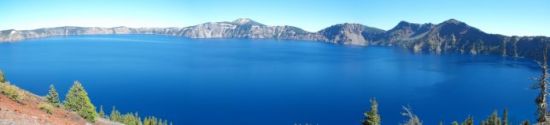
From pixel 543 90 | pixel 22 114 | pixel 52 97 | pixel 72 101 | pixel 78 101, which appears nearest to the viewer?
pixel 543 90

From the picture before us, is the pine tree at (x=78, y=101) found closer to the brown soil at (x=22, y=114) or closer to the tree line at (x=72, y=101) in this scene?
the tree line at (x=72, y=101)

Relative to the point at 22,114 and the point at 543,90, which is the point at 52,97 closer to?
the point at 22,114

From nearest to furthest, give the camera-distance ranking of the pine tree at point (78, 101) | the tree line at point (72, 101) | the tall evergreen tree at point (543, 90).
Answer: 1. the tall evergreen tree at point (543, 90)
2. the tree line at point (72, 101)
3. the pine tree at point (78, 101)

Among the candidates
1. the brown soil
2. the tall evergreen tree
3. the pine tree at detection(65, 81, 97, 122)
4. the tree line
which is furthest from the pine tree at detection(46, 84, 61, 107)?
the tall evergreen tree

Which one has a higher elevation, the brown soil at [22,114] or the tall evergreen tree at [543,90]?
the tall evergreen tree at [543,90]

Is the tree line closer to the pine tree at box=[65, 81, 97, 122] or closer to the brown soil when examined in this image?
the pine tree at box=[65, 81, 97, 122]

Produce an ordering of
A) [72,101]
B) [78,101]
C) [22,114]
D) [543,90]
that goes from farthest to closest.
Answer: [72,101], [78,101], [22,114], [543,90]

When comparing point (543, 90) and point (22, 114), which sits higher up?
point (543, 90)

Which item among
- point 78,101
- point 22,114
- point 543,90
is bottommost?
point 78,101

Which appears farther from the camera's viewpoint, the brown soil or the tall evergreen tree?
the brown soil

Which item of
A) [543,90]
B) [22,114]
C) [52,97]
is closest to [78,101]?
[52,97]

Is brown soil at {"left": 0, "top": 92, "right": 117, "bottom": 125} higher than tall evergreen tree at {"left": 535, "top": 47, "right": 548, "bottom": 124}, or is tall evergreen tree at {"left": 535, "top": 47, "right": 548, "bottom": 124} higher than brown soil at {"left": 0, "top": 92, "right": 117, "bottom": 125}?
tall evergreen tree at {"left": 535, "top": 47, "right": 548, "bottom": 124}

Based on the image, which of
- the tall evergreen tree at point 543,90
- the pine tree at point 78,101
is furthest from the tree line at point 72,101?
the tall evergreen tree at point 543,90
